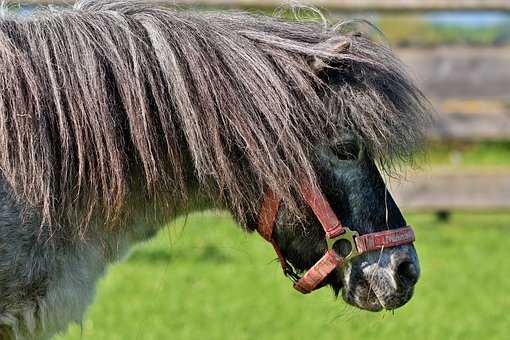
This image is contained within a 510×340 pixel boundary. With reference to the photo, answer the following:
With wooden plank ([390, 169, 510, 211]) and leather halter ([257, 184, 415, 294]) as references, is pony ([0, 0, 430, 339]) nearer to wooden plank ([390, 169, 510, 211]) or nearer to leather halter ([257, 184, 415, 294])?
leather halter ([257, 184, 415, 294])

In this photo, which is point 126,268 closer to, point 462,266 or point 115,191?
point 462,266

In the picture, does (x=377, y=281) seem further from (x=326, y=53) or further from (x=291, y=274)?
(x=326, y=53)

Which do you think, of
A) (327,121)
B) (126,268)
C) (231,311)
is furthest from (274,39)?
(126,268)

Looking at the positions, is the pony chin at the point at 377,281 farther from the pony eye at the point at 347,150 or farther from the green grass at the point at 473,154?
the green grass at the point at 473,154

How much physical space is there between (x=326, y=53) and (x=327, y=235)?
2.06 ft

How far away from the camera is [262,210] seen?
3.36 meters

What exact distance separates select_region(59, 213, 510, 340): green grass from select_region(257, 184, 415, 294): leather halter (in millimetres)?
955

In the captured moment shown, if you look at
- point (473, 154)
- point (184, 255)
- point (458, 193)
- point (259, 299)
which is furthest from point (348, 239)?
point (473, 154)

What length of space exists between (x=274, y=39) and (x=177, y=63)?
1.21 ft

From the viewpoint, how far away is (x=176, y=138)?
10.6 ft

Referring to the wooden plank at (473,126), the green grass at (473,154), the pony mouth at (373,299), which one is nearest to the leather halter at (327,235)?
the pony mouth at (373,299)

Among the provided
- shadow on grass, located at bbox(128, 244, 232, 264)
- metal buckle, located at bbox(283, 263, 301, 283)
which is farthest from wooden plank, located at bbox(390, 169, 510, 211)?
metal buckle, located at bbox(283, 263, 301, 283)

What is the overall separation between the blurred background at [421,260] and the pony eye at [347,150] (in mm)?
401

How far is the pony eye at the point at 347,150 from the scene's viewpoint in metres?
3.32
